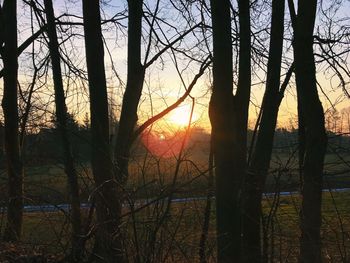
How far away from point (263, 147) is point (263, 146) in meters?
0.02

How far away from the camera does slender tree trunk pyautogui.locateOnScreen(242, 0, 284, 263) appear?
25.2 feet

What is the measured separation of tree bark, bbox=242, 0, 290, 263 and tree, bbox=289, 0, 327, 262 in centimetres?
86

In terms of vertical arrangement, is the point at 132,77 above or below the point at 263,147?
above

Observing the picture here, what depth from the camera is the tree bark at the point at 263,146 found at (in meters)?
7.68

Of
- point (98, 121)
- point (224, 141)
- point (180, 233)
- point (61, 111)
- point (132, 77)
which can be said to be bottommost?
point (180, 233)

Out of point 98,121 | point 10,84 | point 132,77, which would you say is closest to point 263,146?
point 98,121

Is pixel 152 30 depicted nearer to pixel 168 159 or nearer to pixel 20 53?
pixel 20 53

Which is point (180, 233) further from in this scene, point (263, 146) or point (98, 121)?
point (263, 146)

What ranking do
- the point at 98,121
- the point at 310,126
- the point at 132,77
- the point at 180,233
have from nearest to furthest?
the point at 180,233
the point at 310,126
the point at 98,121
the point at 132,77

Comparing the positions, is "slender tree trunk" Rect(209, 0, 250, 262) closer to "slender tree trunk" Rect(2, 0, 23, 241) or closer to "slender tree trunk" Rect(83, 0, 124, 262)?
"slender tree trunk" Rect(83, 0, 124, 262)

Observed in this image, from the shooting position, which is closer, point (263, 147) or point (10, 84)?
point (263, 147)

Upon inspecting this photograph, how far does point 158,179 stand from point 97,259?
107 cm

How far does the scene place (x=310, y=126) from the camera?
266 inches

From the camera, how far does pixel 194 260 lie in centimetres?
641
